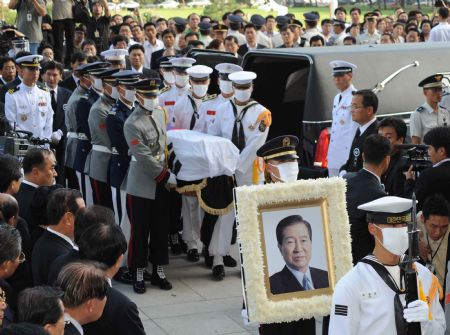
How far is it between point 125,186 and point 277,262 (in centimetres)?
423

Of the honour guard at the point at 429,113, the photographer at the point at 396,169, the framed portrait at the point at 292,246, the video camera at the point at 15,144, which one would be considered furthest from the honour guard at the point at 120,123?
the framed portrait at the point at 292,246

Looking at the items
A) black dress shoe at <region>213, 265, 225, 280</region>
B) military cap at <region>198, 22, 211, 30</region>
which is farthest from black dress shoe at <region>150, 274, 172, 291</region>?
military cap at <region>198, 22, 211, 30</region>

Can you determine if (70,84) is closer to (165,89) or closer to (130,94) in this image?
(165,89)

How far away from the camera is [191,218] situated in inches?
389

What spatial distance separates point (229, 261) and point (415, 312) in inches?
212

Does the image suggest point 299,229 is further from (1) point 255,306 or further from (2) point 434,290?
(2) point 434,290

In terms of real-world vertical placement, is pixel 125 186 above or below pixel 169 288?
above

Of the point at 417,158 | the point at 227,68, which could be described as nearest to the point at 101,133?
the point at 227,68

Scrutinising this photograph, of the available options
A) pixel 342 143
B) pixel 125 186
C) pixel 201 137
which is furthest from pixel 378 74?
pixel 125 186

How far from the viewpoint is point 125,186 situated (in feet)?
31.0

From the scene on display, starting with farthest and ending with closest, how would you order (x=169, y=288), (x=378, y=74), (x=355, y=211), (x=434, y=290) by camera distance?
1. (x=378, y=74)
2. (x=169, y=288)
3. (x=355, y=211)
4. (x=434, y=290)

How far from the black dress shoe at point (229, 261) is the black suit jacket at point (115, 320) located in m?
5.07

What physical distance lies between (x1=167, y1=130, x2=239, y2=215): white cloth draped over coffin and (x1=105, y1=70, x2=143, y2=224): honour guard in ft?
1.60

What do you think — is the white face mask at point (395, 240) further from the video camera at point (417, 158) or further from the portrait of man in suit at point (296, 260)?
the video camera at point (417, 158)
